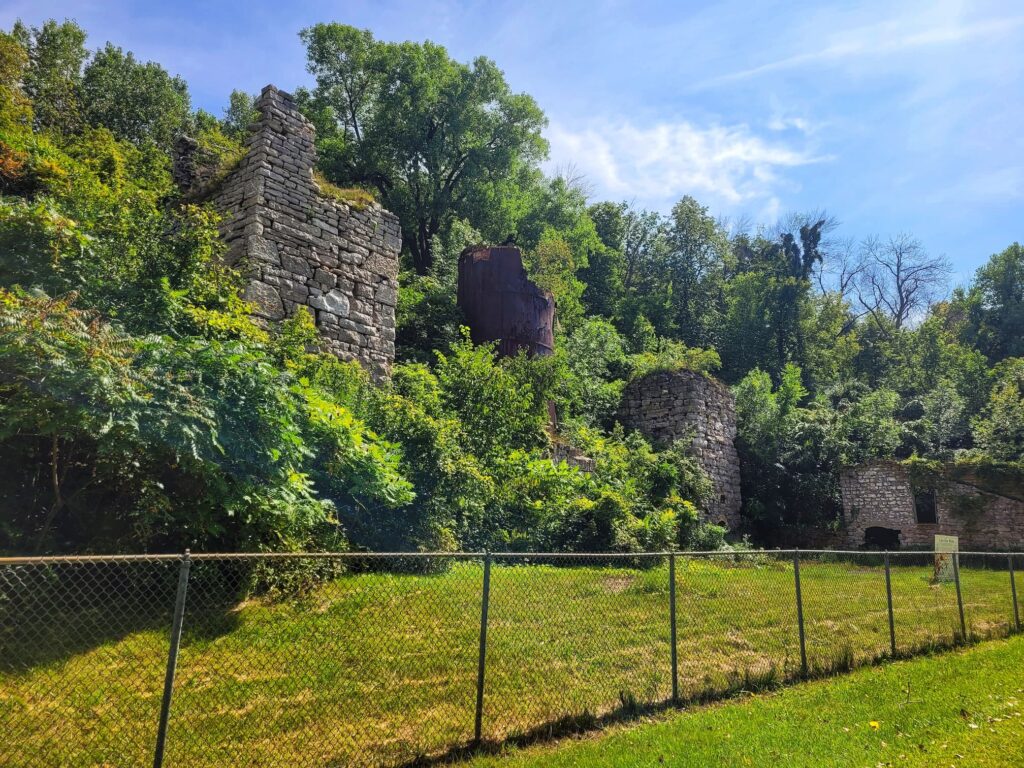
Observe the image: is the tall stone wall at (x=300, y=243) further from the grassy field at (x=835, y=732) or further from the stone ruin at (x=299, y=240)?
the grassy field at (x=835, y=732)

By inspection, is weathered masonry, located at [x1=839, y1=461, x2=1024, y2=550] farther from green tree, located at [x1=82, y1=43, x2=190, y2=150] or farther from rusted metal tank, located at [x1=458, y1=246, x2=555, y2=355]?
green tree, located at [x1=82, y1=43, x2=190, y2=150]

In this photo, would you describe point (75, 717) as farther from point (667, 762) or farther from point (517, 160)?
point (517, 160)

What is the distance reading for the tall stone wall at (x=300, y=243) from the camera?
31.0 feet

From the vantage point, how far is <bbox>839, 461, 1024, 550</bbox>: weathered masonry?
18266 mm

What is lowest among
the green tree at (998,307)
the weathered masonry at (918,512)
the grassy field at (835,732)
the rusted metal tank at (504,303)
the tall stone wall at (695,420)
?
the grassy field at (835,732)

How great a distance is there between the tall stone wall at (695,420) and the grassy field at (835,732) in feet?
35.8

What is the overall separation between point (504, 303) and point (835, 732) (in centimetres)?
1055

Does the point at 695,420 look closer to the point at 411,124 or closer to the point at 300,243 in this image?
the point at 300,243

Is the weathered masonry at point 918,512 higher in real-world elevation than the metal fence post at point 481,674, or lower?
higher

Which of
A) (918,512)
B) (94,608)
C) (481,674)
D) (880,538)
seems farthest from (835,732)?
(918,512)

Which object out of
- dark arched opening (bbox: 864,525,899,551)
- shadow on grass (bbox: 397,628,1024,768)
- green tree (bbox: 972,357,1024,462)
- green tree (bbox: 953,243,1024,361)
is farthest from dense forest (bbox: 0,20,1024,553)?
green tree (bbox: 953,243,1024,361)

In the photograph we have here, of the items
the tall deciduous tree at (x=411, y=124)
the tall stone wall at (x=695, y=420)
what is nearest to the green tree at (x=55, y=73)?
the tall deciduous tree at (x=411, y=124)

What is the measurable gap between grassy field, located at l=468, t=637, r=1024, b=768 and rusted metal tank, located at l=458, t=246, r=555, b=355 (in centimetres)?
903

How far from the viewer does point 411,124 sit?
27.9 m
